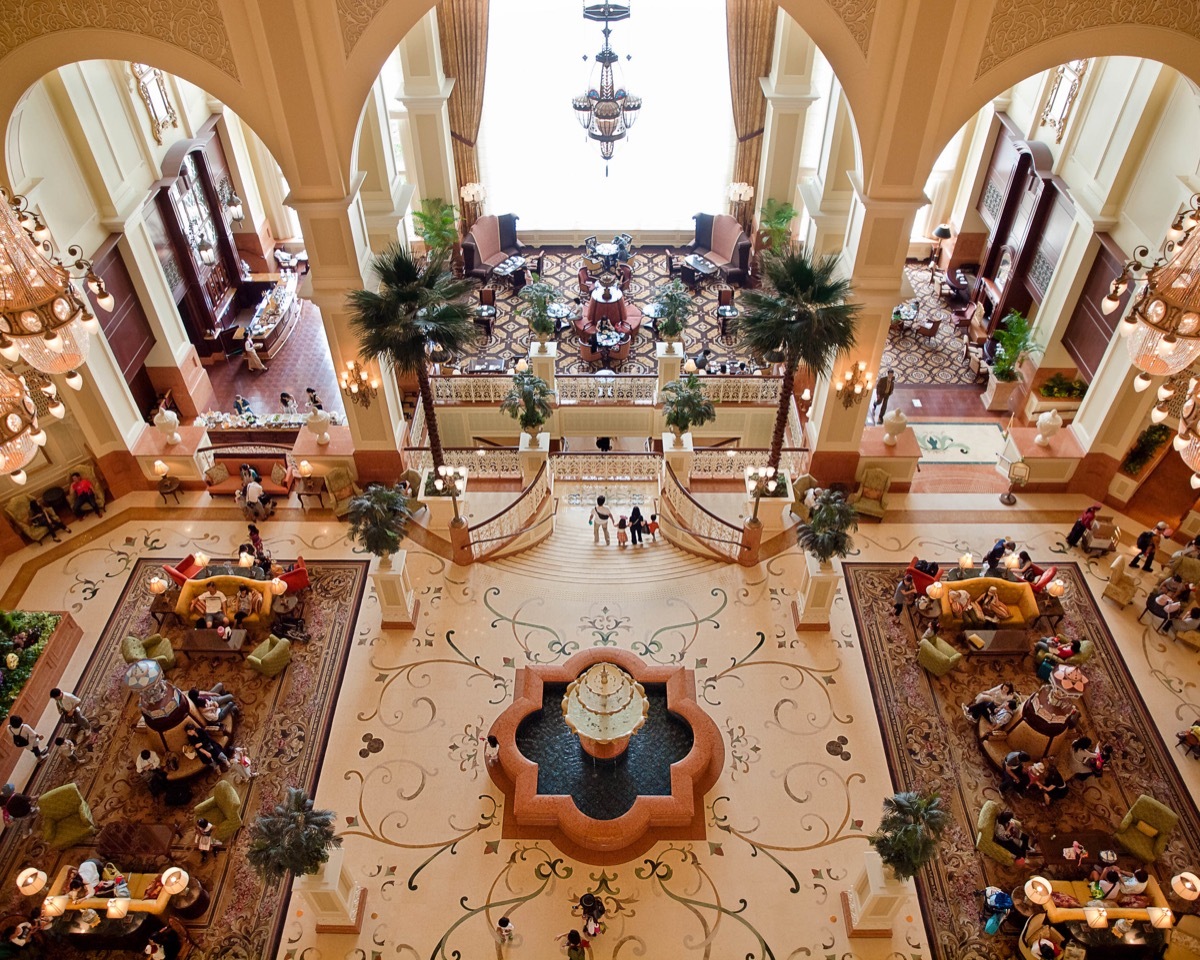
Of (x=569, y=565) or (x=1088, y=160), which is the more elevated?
(x=1088, y=160)

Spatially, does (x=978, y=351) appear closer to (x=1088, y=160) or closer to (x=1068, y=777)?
(x=1088, y=160)

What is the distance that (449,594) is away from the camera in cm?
1260

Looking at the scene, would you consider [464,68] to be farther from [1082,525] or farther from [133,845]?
[133,845]

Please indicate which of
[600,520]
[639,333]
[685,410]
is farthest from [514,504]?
[639,333]

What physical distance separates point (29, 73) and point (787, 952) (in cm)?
1314

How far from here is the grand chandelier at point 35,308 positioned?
7.71 metres

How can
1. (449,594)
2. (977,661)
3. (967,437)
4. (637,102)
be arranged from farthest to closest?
1. (967,437)
2. (637,102)
3. (449,594)
4. (977,661)

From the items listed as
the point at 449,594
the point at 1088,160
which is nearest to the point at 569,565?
the point at 449,594

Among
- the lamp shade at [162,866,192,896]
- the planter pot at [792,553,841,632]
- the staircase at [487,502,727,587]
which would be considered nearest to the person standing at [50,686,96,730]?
the lamp shade at [162,866,192,896]

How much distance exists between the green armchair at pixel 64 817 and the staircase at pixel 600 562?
578 cm

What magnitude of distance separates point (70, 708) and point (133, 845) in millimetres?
2198

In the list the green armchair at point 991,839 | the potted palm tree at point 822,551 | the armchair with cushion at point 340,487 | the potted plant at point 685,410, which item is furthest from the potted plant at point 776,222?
the green armchair at point 991,839

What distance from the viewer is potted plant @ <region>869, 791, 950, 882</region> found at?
8.05 metres

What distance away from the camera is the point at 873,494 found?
13.7 metres
